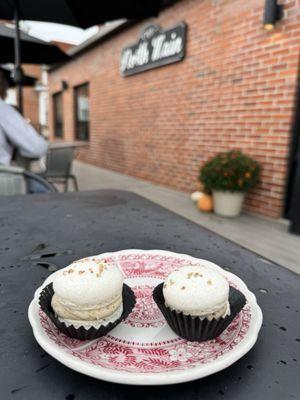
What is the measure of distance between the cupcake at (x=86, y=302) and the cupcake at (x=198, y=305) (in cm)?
11

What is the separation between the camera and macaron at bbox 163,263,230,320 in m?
0.62

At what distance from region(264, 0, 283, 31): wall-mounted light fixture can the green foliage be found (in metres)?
1.55

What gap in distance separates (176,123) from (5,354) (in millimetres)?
5510

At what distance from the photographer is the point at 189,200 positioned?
5.25 meters

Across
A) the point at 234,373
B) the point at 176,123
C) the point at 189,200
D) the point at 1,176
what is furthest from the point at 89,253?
the point at 176,123

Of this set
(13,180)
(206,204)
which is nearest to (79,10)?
(13,180)

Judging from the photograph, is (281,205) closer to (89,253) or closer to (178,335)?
(89,253)

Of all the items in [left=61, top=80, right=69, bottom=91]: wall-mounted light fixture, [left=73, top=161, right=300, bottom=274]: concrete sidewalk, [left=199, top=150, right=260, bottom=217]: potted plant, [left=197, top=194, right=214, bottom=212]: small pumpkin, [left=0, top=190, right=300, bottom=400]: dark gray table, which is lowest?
[left=73, top=161, right=300, bottom=274]: concrete sidewalk

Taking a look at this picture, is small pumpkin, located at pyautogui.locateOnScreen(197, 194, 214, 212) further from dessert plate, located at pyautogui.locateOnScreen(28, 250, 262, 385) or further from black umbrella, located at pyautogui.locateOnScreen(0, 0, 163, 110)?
dessert plate, located at pyautogui.locateOnScreen(28, 250, 262, 385)

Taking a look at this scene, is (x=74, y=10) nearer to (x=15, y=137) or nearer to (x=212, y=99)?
(x=15, y=137)

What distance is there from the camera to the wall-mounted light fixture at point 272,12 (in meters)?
3.68

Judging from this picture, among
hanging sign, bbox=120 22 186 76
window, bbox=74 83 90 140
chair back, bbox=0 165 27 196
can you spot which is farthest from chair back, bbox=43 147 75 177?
window, bbox=74 83 90 140

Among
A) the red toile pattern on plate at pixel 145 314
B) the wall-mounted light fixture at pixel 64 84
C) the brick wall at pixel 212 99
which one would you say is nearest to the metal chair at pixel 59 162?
the brick wall at pixel 212 99

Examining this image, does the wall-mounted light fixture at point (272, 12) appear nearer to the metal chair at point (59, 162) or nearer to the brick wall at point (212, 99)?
the brick wall at point (212, 99)
